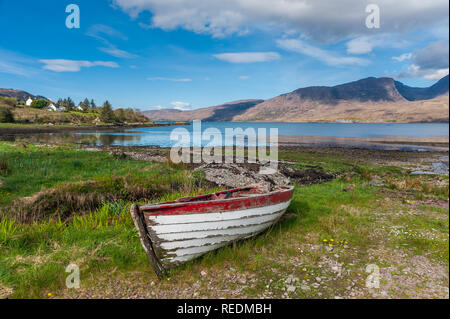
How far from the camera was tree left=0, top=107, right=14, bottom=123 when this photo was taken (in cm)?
7569

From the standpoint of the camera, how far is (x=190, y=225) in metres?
A: 5.91

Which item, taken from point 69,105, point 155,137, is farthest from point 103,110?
point 155,137

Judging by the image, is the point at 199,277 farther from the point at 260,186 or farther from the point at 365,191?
the point at 365,191

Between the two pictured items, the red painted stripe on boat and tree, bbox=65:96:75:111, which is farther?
tree, bbox=65:96:75:111

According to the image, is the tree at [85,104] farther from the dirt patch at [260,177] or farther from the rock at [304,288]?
the rock at [304,288]

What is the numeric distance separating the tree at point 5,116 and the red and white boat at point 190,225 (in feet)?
331

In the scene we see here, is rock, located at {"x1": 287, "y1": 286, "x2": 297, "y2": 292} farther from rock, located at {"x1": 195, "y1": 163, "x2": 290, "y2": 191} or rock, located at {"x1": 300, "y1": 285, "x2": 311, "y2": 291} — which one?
rock, located at {"x1": 195, "y1": 163, "x2": 290, "y2": 191}

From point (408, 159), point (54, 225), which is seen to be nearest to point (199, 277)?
point (54, 225)

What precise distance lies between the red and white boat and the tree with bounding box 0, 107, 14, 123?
3968 inches

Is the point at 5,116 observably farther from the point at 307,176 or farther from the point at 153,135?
the point at 307,176

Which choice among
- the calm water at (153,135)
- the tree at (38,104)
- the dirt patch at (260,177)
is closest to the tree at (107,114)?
the calm water at (153,135)

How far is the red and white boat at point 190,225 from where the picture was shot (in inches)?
222

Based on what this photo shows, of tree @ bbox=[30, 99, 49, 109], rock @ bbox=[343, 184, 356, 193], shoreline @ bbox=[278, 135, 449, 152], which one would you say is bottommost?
rock @ bbox=[343, 184, 356, 193]

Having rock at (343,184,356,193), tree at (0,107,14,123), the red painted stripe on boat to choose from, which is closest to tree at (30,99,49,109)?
tree at (0,107,14,123)
